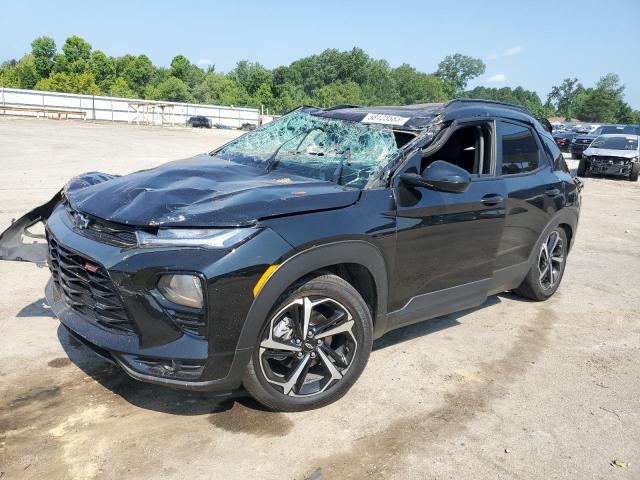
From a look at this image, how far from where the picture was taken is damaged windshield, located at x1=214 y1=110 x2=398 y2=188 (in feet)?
11.9

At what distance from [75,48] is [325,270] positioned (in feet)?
300

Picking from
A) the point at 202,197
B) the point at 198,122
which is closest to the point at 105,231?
the point at 202,197

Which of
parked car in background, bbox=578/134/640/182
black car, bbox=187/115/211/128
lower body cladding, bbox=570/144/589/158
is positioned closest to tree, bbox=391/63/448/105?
black car, bbox=187/115/211/128

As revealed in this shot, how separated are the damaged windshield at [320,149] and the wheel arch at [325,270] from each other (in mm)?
519

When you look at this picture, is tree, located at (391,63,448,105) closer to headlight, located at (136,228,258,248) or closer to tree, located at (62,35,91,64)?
tree, located at (62,35,91,64)

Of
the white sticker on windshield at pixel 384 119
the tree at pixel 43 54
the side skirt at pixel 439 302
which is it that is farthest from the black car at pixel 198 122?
the side skirt at pixel 439 302

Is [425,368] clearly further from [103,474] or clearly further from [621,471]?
[103,474]

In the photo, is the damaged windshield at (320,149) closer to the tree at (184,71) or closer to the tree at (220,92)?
the tree at (220,92)

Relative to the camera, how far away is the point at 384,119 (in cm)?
399

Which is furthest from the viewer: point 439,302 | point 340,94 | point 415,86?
point 415,86

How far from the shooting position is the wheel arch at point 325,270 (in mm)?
2721

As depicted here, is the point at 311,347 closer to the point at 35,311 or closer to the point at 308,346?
the point at 308,346

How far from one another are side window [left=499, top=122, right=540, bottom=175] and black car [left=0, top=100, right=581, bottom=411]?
0.02 metres

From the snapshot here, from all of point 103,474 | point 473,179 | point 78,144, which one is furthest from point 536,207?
point 78,144
